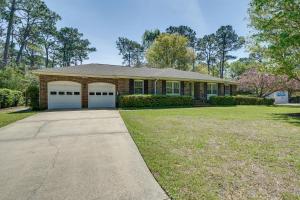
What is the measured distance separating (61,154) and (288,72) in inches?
574

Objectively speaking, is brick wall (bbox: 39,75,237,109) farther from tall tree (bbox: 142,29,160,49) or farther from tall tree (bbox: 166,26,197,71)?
tall tree (bbox: 142,29,160,49)

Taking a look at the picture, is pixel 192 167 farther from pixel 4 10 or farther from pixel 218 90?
pixel 4 10

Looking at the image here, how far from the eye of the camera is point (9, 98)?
18.8 m

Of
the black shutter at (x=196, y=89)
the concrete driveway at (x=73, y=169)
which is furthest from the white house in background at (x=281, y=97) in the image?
the concrete driveway at (x=73, y=169)

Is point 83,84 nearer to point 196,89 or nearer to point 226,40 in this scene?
point 196,89

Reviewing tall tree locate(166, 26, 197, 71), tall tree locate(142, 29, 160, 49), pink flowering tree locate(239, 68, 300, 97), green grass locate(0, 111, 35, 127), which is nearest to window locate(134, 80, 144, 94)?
green grass locate(0, 111, 35, 127)

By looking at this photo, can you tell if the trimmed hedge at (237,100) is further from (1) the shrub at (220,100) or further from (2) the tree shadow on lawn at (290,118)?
(2) the tree shadow on lawn at (290,118)

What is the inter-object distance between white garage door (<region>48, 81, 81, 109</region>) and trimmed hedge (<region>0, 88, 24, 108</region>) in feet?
13.0

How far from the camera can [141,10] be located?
18312mm

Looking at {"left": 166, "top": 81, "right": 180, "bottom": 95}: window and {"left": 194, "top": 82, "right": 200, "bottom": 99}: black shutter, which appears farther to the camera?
{"left": 194, "top": 82, "right": 200, "bottom": 99}: black shutter

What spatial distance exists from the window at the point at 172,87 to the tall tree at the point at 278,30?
897cm

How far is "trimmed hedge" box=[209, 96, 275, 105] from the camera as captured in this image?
23.1 meters

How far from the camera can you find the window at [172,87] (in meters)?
21.9

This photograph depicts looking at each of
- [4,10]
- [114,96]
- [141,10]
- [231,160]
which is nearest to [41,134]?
[231,160]
